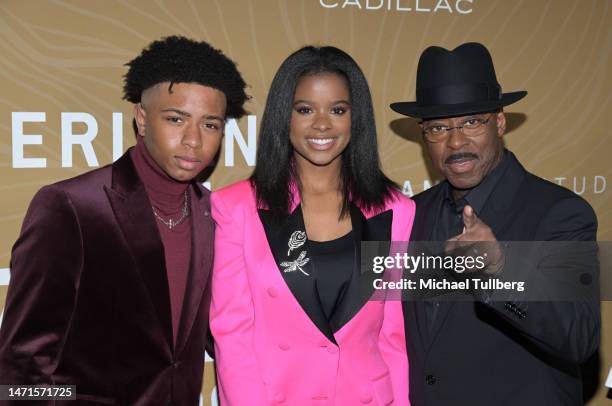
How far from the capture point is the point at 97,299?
2541mm

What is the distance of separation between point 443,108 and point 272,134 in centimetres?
72

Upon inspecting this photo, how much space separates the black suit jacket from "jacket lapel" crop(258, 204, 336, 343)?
1.45 feet

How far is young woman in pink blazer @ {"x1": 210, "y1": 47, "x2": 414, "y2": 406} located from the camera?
2574 mm

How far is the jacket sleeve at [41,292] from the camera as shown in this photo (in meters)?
2.45

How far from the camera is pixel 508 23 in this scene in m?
3.70

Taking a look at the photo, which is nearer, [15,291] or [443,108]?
[15,291]

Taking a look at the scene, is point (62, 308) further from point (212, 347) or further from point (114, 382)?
point (212, 347)

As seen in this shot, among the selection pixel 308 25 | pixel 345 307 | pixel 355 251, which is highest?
pixel 308 25

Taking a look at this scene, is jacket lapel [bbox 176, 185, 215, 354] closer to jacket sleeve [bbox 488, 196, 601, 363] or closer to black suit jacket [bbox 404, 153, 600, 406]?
black suit jacket [bbox 404, 153, 600, 406]

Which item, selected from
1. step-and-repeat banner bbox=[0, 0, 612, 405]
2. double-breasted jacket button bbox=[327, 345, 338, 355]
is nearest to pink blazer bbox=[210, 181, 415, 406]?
double-breasted jacket button bbox=[327, 345, 338, 355]

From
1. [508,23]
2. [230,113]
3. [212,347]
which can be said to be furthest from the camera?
[508,23]

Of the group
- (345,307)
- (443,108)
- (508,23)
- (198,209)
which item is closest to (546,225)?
(443,108)

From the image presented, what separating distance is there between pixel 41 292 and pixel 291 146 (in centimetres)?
114

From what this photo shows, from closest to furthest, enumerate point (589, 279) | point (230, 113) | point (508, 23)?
point (589, 279)
point (230, 113)
point (508, 23)
